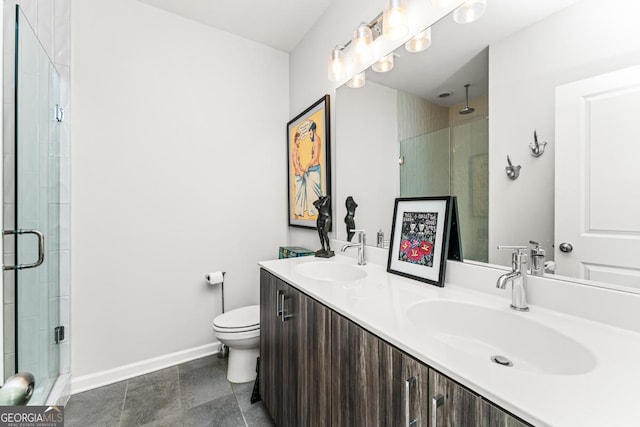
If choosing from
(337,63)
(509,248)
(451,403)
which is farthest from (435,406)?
(337,63)

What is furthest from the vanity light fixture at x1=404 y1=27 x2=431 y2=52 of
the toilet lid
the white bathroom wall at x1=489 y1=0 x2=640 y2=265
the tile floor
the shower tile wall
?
the tile floor

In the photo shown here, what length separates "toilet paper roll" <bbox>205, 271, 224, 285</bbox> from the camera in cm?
213

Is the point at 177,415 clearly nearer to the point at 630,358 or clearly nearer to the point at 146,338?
the point at 146,338

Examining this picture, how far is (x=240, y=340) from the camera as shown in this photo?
5.69 ft

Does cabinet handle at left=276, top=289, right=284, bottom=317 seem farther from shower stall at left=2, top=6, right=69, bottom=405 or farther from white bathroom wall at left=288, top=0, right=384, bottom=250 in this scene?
shower stall at left=2, top=6, right=69, bottom=405

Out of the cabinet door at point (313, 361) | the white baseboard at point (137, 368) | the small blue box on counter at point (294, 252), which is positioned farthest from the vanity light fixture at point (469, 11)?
the white baseboard at point (137, 368)

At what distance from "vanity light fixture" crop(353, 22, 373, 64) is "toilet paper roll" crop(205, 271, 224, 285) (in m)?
1.80

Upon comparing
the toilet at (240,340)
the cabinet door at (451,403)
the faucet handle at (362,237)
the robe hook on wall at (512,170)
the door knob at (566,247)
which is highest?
the robe hook on wall at (512,170)

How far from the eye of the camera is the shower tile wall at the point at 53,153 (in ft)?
3.68

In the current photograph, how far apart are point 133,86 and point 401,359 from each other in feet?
7.58

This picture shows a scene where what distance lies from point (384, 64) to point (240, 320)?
71.4 inches

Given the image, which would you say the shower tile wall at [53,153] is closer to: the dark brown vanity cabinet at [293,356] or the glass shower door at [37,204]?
the glass shower door at [37,204]

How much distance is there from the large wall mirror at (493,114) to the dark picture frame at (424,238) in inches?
2.0

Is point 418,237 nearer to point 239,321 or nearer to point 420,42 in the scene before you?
point 420,42
